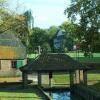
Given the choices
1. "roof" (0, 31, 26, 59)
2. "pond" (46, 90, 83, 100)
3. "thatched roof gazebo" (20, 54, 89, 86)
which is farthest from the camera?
"roof" (0, 31, 26, 59)

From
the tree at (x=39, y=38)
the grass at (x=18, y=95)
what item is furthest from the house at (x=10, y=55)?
the tree at (x=39, y=38)

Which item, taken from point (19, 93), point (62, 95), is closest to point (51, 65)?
point (62, 95)

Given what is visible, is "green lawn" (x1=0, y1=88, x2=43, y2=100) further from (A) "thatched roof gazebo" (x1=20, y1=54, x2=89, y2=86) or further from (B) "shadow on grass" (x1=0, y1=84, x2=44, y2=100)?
(A) "thatched roof gazebo" (x1=20, y1=54, x2=89, y2=86)

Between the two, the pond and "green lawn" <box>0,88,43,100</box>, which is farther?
the pond

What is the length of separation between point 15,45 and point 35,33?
8777 centimetres

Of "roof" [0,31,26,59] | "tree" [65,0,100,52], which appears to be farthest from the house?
"tree" [65,0,100,52]

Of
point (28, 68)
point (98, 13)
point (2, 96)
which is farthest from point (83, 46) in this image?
point (2, 96)

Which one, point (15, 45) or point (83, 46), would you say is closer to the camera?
point (83, 46)

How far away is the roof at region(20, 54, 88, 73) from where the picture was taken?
51.7 metres

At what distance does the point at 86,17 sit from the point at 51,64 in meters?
7.78

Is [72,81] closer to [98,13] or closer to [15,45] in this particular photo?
[98,13]

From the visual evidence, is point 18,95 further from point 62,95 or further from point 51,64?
point 51,64

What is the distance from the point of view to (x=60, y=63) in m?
53.4

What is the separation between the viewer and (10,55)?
75188mm
